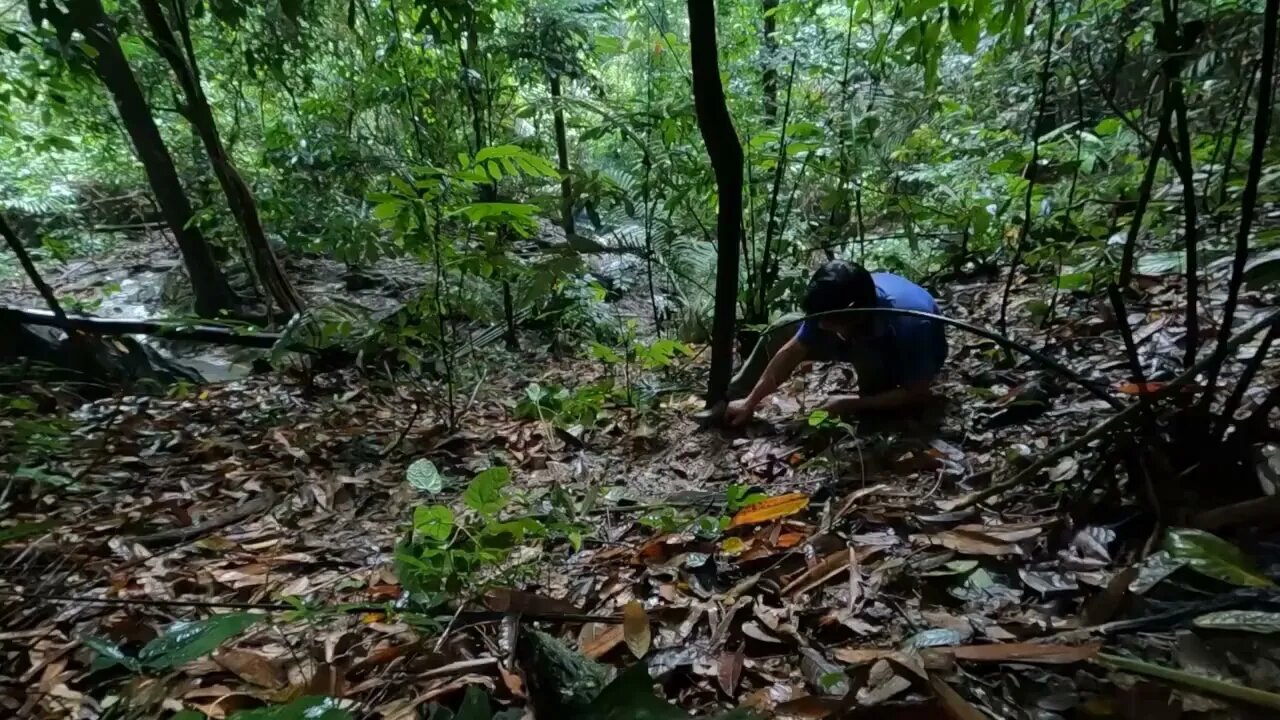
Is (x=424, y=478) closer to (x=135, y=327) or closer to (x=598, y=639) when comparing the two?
(x=598, y=639)

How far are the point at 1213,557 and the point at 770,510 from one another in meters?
0.87

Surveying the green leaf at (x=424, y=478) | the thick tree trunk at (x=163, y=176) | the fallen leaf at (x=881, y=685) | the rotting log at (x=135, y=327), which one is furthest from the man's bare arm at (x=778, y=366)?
the thick tree trunk at (x=163, y=176)

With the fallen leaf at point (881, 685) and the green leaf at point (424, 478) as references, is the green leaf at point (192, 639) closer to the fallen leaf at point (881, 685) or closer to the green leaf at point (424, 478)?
the green leaf at point (424, 478)

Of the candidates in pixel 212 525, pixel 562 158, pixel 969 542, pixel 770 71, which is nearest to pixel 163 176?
pixel 562 158

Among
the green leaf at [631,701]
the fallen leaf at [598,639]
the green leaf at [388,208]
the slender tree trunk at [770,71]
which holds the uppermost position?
the slender tree trunk at [770,71]

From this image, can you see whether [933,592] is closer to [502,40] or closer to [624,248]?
[624,248]

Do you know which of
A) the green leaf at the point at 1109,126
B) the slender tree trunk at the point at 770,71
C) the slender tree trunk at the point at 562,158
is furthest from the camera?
the slender tree trunk at the point at 770,71

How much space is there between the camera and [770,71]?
423 centimetres

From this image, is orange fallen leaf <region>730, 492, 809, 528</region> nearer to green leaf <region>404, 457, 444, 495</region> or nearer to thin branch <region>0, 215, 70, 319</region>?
green leaf <region>404, 457, 444, 495</region>

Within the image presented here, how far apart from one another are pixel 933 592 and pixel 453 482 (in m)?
1.65

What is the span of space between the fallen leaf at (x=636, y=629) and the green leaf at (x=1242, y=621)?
0.84 meters

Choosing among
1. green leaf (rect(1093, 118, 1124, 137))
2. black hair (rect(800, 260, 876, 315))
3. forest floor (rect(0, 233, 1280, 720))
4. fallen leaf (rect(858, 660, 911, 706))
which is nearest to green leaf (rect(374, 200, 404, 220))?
forest floor (rect(0, 233, 1280, 720))

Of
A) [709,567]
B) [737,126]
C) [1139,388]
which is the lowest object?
[709,567]

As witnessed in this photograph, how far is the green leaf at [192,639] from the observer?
1.05 m
